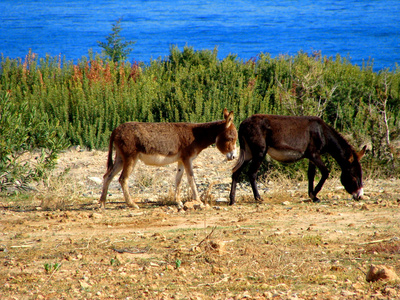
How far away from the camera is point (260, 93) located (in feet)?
51.8

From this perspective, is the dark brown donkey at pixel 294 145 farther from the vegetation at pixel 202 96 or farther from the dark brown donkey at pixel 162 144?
the vegetation at pixel 202 96

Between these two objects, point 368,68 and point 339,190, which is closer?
point 339,190

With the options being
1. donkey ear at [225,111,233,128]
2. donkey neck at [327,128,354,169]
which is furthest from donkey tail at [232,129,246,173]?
donkey neck at [327,128,354,169]

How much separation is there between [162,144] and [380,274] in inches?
176

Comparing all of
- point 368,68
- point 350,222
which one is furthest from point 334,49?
point 350,222

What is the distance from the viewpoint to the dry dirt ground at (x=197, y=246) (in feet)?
15.7

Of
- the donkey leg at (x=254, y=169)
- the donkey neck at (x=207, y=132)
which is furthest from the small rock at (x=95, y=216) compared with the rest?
the donkey leg at (x=254, y=169)

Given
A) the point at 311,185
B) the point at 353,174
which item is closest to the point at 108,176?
the point at 311,185

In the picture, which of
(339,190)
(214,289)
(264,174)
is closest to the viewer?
(214,289)

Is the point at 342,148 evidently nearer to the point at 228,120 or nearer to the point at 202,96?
the point at 228,120

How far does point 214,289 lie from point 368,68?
534 inches

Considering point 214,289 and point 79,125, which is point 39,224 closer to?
point 214,289

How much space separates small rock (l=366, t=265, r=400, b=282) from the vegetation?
6826mm

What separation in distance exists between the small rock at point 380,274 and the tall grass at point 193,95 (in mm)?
7217
